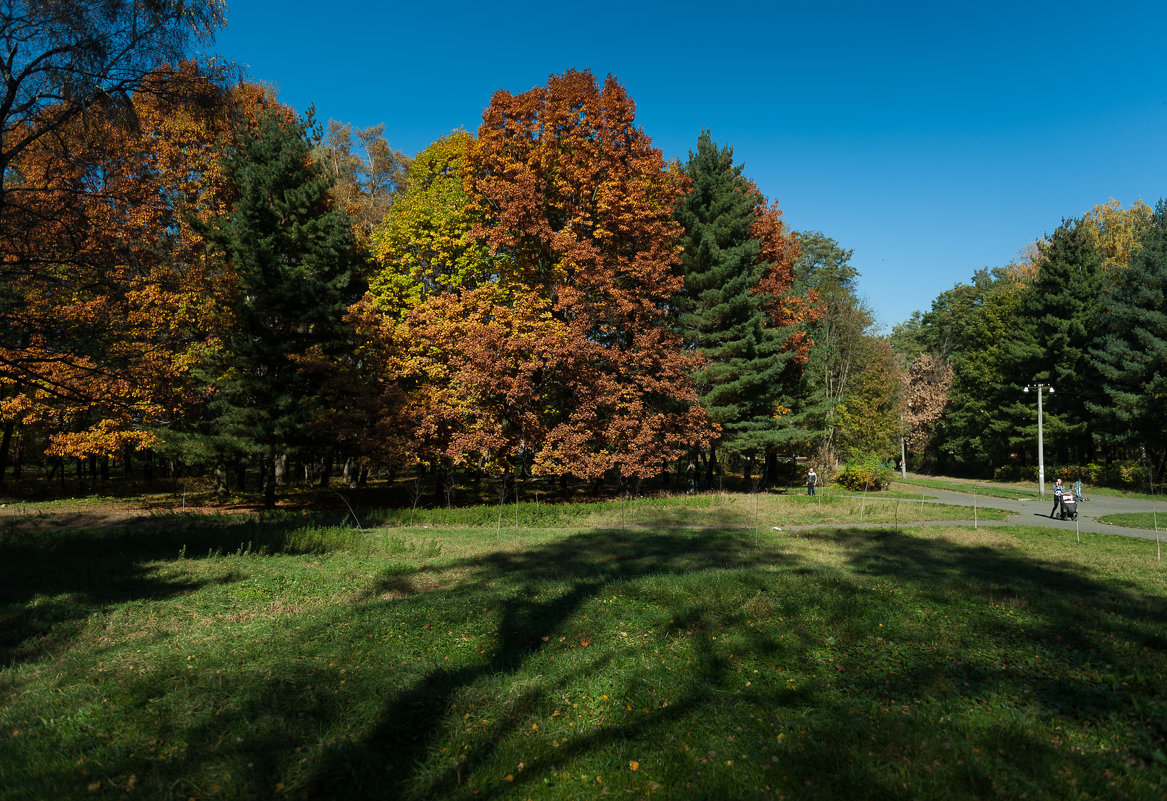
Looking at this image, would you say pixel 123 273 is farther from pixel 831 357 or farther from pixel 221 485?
pixel 831 357

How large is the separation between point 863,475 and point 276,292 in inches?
1169

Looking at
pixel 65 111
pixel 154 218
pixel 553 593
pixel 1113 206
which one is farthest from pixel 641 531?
pixel 1113 206

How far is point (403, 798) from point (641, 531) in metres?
12.6

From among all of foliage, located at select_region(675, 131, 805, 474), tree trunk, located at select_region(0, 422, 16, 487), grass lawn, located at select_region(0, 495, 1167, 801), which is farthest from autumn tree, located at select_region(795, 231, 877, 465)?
tree trunk, located at select_region(0, 422, 16, 487)

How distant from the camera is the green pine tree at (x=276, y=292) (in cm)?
1853

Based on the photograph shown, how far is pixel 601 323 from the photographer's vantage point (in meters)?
23.7

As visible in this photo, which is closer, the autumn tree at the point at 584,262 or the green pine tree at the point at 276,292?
the green pine tree at the point at 276,292

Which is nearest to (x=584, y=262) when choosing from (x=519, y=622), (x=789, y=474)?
(x=519, y=622)

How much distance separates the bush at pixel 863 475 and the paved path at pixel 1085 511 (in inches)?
123

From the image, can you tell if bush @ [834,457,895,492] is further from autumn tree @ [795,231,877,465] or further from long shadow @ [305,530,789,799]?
long shadow @ [305,530,789,799]

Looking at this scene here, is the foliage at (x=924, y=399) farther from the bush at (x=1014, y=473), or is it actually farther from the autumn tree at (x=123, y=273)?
the autumn tree at (x=123, y=273)

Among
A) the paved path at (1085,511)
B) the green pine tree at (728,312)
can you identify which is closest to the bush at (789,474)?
the green pine tree at (728,312)

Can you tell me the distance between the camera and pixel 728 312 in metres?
27.0

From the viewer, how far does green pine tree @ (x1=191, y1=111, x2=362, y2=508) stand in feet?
60.8
